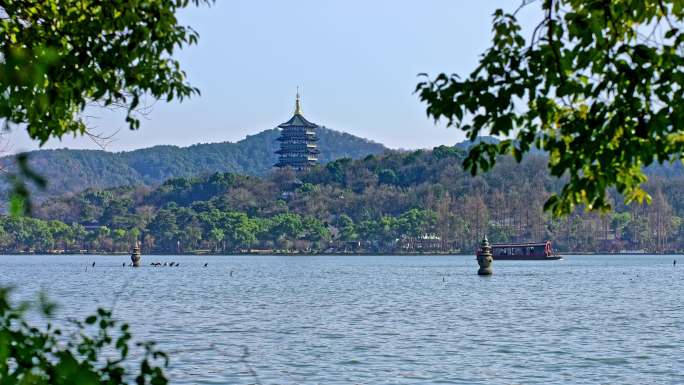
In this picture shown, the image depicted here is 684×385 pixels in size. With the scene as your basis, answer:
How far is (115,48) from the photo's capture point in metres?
12.3

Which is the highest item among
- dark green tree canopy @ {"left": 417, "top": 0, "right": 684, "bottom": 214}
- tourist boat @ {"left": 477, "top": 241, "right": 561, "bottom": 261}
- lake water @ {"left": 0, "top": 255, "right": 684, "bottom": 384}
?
tourist boat @ {"left": 477, "top": 241, "right": 561, "bottom": 261}

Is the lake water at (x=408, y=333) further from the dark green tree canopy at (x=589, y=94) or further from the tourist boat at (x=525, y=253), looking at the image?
the tourist boat at (x=525, y=253)

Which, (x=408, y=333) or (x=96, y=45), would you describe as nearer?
(x=96, y=45)

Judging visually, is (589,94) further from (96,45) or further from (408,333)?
(408,333)

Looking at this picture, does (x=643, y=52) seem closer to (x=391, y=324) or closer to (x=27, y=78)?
(x=27, y=78)

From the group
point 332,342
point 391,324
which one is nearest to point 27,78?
point 332,342

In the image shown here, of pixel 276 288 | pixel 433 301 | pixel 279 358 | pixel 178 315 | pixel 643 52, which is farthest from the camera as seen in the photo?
pixel 276 288

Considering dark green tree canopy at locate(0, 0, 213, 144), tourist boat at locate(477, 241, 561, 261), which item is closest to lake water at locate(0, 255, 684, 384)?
dark green tree canopy at locate(0, 0, 213, 144)

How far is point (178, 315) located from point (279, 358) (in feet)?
73.8

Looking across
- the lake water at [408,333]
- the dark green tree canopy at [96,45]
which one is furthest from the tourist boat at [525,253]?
the dark green tree canopy at [96,45]

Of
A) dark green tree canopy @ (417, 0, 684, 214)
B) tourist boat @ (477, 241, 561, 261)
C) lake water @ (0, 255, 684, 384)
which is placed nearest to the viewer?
dark green tree canopy @ (417, 0, 684, 214)

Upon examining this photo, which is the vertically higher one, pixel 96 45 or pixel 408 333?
pixel 96 45

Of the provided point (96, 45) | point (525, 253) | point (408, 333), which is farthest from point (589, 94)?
point (525, 253)

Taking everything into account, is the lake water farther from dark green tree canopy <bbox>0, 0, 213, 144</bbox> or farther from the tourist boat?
the tourist boat
